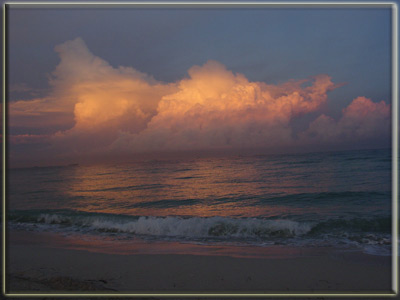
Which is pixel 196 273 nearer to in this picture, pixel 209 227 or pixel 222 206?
pixel 209 227

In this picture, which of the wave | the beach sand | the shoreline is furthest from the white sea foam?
the beach sand

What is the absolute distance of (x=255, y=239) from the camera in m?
6.02

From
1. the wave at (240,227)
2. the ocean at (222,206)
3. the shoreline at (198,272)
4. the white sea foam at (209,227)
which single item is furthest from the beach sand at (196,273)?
the white sea foam at (209,227)

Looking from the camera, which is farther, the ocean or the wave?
the wave

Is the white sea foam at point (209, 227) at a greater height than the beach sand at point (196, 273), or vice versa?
the beach sand at point (196, 273)

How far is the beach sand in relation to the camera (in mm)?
3588

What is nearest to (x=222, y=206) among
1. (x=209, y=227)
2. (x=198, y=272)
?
(x=209, y=227)

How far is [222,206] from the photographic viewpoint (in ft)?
31.3

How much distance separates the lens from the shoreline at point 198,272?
11.8ft

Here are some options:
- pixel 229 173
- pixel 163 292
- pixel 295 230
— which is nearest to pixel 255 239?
pixel 295 230

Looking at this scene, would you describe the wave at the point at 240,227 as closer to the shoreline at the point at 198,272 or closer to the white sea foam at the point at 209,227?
the white sea foam at the point at 209,227

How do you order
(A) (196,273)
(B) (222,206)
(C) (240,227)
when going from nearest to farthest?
1. (A) (196,273)
2. (C) (240,227)
3. (B) (222,206)

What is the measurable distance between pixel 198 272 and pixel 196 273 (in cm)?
4

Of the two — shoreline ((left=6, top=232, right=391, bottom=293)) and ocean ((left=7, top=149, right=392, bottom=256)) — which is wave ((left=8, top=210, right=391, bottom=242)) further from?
shoreline ((left=6, top=232, right=391, bottom=293))
